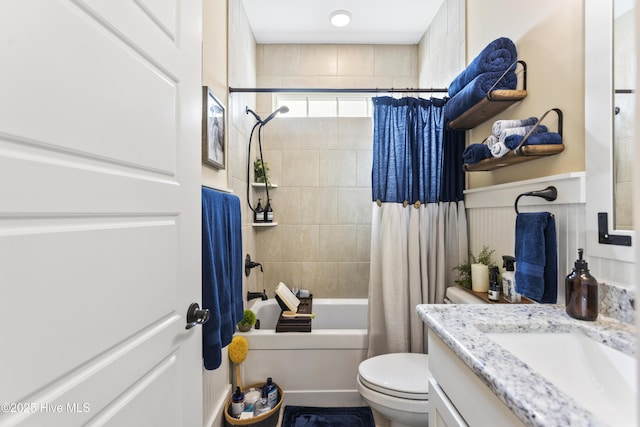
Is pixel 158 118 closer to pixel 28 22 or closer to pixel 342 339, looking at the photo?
pixel 28 22

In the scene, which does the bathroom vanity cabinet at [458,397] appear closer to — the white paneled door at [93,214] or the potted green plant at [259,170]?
the white paneled door at [93,214]

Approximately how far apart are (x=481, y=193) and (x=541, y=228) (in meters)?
0.59

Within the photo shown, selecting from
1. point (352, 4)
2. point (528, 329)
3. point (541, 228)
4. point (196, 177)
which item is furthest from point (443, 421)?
point (352, 4)

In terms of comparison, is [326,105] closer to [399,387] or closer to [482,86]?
[482,86]

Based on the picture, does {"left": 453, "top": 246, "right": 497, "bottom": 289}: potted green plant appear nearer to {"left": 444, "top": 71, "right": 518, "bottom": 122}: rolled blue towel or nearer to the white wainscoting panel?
the white wainscoting panel

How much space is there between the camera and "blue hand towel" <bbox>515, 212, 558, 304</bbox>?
104 centimetres

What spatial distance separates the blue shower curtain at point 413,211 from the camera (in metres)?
1.82

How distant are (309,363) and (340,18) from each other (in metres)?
2.55

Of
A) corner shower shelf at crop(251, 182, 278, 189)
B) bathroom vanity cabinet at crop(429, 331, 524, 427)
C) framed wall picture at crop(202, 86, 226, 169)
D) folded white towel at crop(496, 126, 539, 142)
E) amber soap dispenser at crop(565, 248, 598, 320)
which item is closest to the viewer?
bathroom vanity cabinet at crop(429, 331, 524, 427)

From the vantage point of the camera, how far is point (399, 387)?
131 cm

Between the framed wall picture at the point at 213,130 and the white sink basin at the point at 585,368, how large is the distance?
1.38 metres

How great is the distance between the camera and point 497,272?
4.44ft

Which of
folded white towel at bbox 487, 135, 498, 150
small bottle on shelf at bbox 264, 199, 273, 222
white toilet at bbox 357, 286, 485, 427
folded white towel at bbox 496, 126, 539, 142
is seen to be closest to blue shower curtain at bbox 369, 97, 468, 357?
white toilet at bbox 357, 286, 485, 427

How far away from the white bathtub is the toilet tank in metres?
0.58
